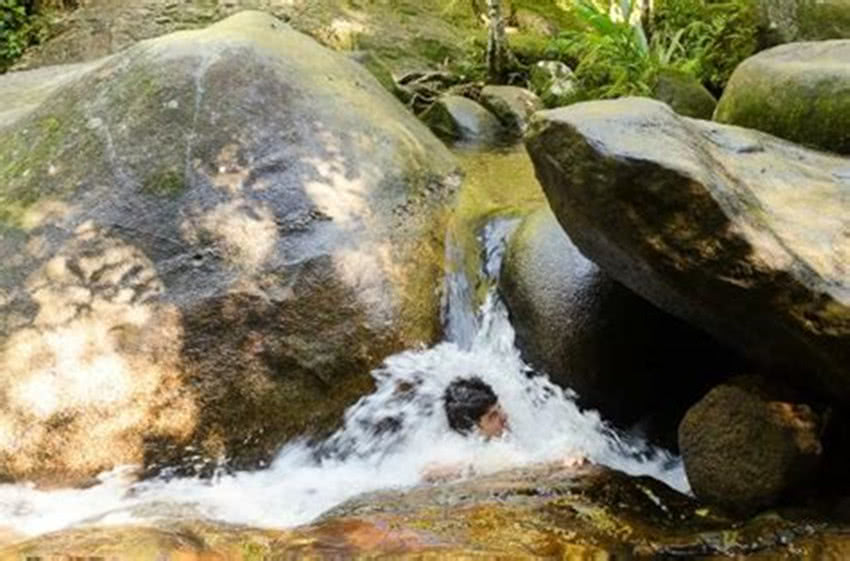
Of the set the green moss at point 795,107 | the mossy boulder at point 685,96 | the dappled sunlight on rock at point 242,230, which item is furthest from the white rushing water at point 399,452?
the mossy boulder at point 685,96

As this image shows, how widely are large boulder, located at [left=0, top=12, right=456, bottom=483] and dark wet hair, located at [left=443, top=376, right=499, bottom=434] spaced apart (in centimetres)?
29

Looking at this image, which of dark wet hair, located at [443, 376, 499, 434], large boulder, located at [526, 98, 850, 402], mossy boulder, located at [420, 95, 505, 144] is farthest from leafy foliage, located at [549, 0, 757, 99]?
large boulder, located at [526, 98, 850, 402]

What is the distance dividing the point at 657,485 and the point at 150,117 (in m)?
2.89

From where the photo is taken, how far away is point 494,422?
4121 millimetres

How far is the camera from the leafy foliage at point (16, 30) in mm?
11297

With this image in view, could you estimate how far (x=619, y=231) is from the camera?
3.12 meters

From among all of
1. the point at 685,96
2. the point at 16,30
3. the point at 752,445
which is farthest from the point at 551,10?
the point at 752,445

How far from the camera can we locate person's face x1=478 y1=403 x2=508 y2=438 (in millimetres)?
4070

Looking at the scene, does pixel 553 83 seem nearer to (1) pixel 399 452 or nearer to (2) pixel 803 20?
(2) pixel 803 20

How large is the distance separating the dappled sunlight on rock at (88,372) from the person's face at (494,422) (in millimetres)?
1277

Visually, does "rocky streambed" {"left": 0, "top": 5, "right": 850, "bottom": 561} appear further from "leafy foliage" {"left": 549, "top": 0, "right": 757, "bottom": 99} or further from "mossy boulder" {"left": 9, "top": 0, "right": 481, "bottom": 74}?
"mossy boulder" {"left": 9, "top": 0, "right": 481, "bottom": 74}

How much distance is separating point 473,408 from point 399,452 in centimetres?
43

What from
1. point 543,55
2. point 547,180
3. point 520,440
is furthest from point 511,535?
point 543,55

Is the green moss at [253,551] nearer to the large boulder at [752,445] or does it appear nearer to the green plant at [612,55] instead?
the large boulder at [752,445]
